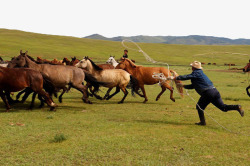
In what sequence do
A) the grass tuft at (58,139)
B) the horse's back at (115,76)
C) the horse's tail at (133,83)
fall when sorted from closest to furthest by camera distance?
the grass tuft at (58,139)
the horse's back at (115,76)
the horse's tail at (133,83)

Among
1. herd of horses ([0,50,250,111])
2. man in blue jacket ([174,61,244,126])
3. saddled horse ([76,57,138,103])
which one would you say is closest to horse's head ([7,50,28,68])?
herd of horses ([0,50,250,111])

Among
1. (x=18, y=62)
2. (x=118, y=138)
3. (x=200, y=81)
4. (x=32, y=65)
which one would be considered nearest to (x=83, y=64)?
(x=32, y=65)

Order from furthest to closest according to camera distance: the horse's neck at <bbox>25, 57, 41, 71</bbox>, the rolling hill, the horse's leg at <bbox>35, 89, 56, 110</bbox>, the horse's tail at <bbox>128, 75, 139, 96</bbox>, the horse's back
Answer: the rolling hill, the horse's tail at <bbox>128, 75, 139, 96</bbox>, the horse's back, the horse's neck at <bbox>25, 57, 41, 71</bbox>, the horse's leg at <bbox>35, 89, 56, 110</bbox>

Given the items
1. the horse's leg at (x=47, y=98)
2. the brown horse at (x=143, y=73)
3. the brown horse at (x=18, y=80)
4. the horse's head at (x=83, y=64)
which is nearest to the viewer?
the brown horse at (x=18, y=80)

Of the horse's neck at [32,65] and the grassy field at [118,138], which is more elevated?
the horse's neck at [32,65]

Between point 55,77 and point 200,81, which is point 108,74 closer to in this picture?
point 55,77

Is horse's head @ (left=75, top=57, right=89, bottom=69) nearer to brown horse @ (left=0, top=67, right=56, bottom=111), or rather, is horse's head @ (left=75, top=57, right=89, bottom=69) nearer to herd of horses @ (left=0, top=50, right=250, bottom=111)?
herd of horses @ (left=0, top=50, right=250, bottom=111)

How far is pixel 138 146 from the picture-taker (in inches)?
249

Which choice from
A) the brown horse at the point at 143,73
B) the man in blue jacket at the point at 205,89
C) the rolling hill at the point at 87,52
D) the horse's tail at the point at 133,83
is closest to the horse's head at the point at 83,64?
the brown horse at the point at 143,73

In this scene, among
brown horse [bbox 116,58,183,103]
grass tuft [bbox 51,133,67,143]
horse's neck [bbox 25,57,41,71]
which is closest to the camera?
grass tuft [bbox 51,133,67,143]

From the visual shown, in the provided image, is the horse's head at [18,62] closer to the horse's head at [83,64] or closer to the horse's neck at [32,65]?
the horse's neck at [32,65]

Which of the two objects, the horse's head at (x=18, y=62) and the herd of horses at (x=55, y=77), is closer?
the herd of horses at (x=55, y=77)

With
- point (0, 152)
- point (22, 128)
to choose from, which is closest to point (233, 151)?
point (0, 152)

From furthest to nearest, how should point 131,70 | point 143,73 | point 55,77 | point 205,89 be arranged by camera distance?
1. point 131,70
2. point 143,73
3. point 55,77
4. point 205,89
